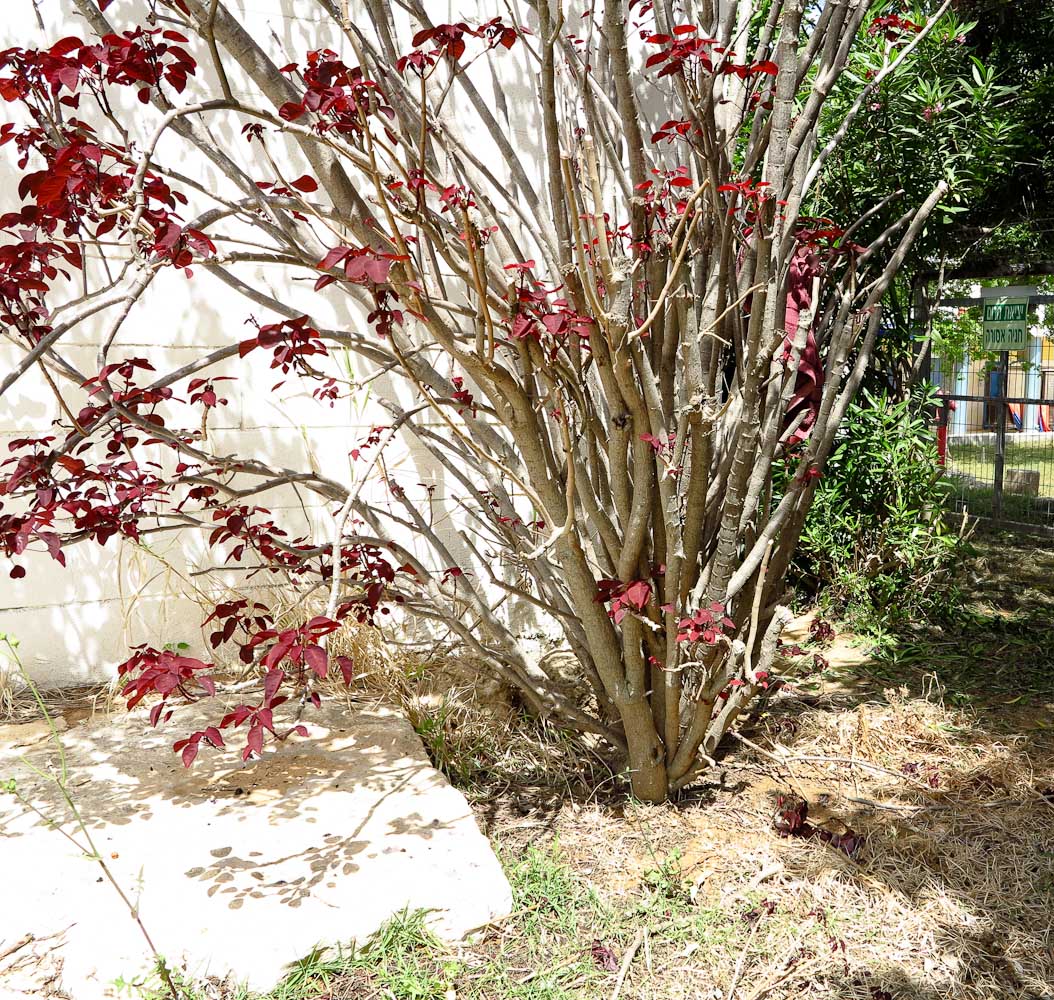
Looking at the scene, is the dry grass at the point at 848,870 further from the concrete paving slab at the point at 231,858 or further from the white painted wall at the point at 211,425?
the white painted wall at the point at 211,425

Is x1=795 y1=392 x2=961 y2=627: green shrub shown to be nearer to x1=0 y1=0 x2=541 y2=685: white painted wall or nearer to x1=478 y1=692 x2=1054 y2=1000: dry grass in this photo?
x1=478 y1=692 x2=1054 y2=1000: dry grass

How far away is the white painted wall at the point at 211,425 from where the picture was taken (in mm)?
3521

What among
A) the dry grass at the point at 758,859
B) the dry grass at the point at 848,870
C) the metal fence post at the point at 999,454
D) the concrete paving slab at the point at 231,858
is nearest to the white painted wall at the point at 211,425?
the dry grass at the point at 758,859

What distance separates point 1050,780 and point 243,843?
2425 mm

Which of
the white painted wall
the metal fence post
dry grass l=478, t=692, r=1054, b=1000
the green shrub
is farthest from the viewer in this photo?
the metal fence post

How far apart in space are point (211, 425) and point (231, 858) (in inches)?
76.0

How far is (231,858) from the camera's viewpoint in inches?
92.2

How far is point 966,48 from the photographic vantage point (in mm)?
4703

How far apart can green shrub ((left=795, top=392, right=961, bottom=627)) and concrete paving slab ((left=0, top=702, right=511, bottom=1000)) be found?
2443mm

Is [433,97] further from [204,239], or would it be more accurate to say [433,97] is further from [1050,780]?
[1050,780]

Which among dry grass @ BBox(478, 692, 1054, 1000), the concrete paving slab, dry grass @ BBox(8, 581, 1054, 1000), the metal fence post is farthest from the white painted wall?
the metal fence post

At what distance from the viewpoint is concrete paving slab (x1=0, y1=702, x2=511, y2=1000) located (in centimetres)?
204

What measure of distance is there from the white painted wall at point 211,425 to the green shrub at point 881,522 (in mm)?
2029

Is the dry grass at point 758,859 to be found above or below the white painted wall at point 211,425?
below
